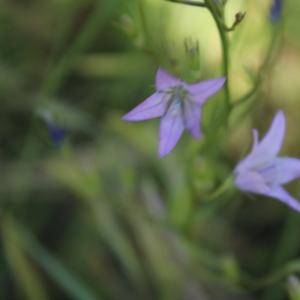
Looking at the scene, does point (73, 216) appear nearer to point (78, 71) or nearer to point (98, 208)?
point (98, 208)

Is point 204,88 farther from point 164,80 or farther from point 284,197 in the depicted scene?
point 284,197

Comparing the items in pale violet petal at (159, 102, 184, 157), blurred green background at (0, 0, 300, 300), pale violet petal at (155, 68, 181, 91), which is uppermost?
pale violet petal at (155, 68, 181, 91)

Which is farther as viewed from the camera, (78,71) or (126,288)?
(78,71)

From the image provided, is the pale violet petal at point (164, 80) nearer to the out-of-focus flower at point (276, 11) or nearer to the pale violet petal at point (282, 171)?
the pale violet petal at point (282, 171)

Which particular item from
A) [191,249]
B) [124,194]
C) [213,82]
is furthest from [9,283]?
[213,82]

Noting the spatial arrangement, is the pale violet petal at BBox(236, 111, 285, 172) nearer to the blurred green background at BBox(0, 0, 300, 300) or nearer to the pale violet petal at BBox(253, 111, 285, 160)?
the pale violet petal at BBox(253, 111, 285, 160)

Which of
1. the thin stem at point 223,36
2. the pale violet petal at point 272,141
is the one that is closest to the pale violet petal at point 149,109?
the thin stem at point 223,36

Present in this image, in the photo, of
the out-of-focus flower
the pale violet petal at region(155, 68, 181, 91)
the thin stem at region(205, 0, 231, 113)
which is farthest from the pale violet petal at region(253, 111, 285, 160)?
the out-of-focus flower
